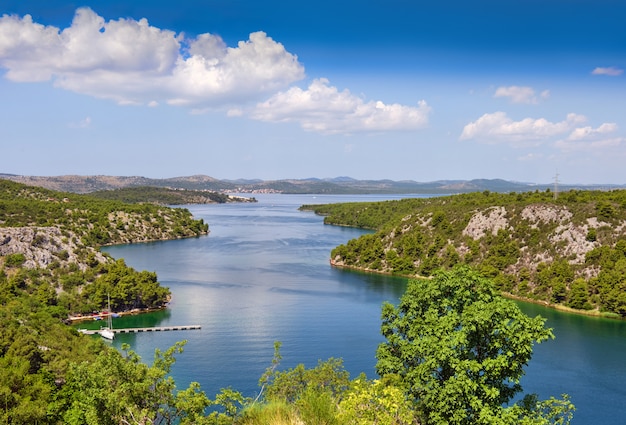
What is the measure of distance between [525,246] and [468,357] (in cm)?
7152

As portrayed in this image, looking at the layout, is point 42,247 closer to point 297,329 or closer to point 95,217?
point 297,329

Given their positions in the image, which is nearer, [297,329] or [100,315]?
[297,329]

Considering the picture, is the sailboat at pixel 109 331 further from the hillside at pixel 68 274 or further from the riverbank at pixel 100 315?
the hillside at pixel 68 274

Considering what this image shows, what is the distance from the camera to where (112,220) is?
148375mm

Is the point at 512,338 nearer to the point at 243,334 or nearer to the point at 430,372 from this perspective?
the point at 430,372

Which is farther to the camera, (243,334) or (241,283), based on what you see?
(241,283)

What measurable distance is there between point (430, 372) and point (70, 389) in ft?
62.1

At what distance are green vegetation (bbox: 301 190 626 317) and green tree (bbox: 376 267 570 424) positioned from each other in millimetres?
39032

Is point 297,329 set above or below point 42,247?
below

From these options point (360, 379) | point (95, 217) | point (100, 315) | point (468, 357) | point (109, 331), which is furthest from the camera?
point (95, 217)

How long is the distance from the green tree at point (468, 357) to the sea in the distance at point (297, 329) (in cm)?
2191

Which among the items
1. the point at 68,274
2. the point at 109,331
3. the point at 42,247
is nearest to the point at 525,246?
the point at 109,331

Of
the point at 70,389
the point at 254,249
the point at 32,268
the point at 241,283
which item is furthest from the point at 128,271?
the point at 254,249

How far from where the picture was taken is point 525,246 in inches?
3401
